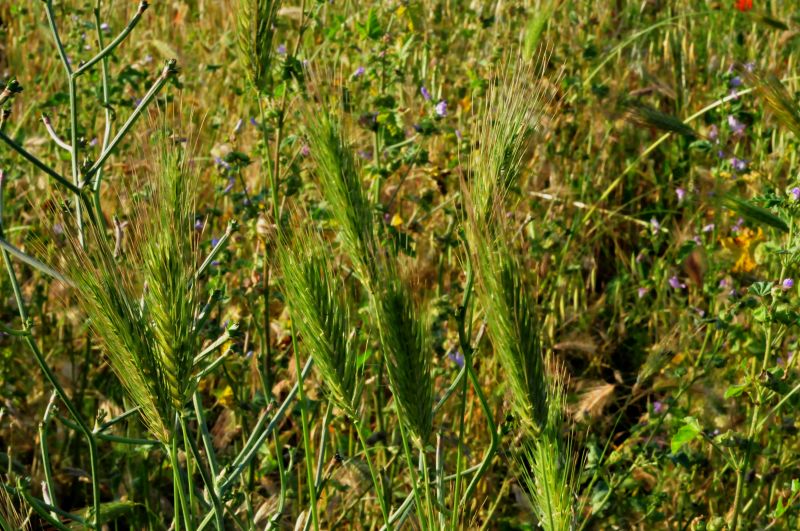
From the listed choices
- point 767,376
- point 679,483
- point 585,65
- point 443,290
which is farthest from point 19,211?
point 767,376

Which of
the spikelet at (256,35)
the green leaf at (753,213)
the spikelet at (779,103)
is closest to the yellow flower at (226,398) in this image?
the spikelet at (256,35)

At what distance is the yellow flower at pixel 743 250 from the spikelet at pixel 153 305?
1.54 meters

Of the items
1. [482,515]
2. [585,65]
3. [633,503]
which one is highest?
[585,65]

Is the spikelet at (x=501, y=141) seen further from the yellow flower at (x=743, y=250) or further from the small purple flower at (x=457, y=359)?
the yellow flower at (x=743, y=250)

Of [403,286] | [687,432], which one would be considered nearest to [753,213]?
[687,432]

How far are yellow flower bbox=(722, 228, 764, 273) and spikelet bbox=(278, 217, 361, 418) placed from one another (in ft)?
4.54

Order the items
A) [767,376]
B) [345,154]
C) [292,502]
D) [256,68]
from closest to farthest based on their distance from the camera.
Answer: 1. [345,154]
2. [256,68]
3. [767,376]
4. [292,502]

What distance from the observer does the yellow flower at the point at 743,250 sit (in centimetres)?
239

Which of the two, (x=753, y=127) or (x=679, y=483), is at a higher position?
(x=753, y=127)

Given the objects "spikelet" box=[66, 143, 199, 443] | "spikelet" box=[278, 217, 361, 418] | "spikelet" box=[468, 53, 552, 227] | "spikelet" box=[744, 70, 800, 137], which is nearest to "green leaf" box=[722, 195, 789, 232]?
"spikelet" box=[744, 70, 800, 137]

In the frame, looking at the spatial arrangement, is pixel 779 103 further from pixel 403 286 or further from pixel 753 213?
pixel 403 286

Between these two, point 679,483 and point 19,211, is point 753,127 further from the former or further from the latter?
point 19,211

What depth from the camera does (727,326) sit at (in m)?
1.92

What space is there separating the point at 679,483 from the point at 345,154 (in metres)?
1.17
